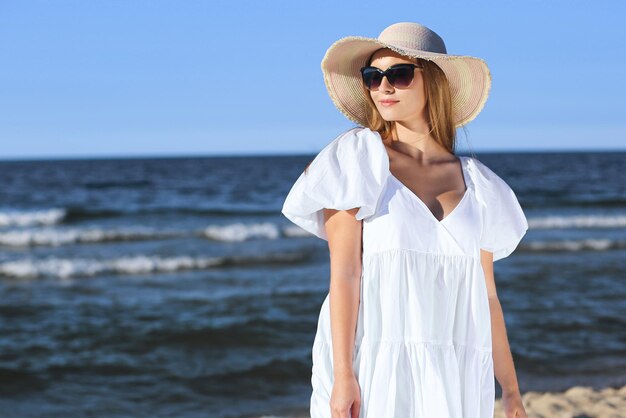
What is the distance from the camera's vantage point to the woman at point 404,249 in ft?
6.22

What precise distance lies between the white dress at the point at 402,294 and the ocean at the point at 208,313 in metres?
3.93

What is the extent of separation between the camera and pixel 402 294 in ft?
6.29

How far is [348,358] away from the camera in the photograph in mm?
1877

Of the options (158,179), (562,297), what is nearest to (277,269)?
(562,297)

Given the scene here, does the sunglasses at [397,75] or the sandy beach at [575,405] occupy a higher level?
the sunglasses at [397,75]

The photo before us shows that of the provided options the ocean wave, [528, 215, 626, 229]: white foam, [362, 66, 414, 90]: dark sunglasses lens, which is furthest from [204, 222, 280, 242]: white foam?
[362, 66, 414, 90]: dark sunglasses lens

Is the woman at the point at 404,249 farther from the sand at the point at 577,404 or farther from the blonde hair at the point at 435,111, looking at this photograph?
the sand at the point at 577,404

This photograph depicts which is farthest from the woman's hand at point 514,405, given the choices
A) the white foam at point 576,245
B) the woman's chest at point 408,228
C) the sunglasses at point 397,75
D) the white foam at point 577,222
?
the white foam at point 577,222

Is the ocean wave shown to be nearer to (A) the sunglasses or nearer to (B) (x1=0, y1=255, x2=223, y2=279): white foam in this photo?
(B) (x1=0, y1=255, x2=223, y2=279): white foam

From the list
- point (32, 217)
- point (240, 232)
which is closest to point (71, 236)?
point (240, 232)

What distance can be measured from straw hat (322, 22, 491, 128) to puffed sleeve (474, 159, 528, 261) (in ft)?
0.69

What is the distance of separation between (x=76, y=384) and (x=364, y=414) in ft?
16.7

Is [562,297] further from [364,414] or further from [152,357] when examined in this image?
[364,414]

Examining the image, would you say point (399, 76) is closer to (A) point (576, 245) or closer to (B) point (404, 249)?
(B) point (404, 249)
